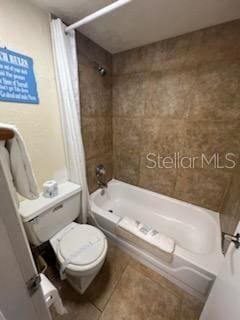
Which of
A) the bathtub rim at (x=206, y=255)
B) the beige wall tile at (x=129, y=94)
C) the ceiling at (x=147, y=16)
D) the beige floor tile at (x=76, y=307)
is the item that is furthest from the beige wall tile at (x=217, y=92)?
the beige floor tile at (x=76, y=307)

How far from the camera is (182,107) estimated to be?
156 centimetres

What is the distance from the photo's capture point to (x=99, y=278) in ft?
4.28

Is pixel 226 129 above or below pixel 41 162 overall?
above

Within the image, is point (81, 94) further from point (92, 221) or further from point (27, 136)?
point (92, 221)

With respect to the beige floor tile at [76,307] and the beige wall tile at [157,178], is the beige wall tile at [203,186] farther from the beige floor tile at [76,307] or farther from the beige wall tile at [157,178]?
the beige floor tile at [76,307]

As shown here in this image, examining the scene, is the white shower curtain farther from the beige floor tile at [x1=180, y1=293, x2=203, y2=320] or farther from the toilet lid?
the beige floor tile at [x1=180, y1=293, x2=203, y2=320]

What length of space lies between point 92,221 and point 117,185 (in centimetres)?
70

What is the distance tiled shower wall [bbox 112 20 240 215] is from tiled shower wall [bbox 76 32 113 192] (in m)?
0.13

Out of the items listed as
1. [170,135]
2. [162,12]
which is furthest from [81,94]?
[170,135]

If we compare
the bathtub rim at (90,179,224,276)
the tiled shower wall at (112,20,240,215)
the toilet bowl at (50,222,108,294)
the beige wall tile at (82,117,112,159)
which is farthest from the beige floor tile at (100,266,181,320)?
the beige wall tile at (82,117,112,159)

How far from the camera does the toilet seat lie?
1035 millimetres

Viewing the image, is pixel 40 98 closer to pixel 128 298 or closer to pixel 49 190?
pixel 49 190

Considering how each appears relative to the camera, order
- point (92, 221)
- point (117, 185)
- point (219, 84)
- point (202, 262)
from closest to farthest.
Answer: point (202, 262), point (219, 84), point (92, 221), point (117, 185)

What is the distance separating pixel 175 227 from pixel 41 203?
1524 millimetres
